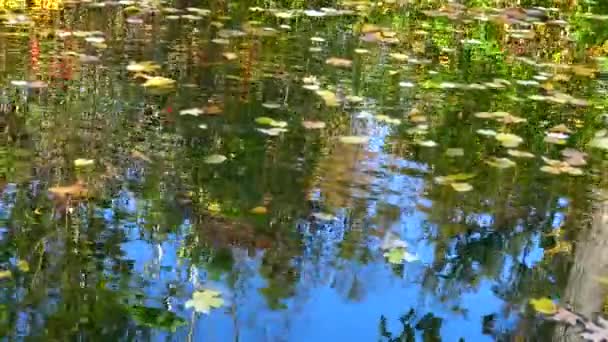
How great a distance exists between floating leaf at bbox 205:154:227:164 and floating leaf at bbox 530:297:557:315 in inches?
51.8

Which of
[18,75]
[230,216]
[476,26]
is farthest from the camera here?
[476,26]

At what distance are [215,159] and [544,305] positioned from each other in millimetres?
1380

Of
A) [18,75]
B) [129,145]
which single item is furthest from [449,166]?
[18,75]

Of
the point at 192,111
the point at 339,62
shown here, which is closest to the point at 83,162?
the point at 192,111

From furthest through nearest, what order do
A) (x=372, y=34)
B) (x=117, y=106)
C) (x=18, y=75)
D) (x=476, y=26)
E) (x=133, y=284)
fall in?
(x=476, y=26) < (x=372, y=34) < (x=18, y=75) < (x=117, y=106) < (x=133, y=284)

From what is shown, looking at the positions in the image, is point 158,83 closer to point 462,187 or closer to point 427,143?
point 427,143

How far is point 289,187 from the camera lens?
9.47 ft

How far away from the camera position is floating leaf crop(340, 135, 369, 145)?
3359 mm

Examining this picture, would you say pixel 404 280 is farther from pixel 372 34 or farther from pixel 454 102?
pixel 372 34

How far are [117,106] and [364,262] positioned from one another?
64.2 inches

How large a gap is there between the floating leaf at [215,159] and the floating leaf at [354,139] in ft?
1.92

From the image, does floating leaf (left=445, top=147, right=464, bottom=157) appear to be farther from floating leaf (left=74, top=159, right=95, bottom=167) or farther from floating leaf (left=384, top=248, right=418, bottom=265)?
floating leaf (left=74, top=159, right=95, bottom=167)

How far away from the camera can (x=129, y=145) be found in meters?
3.12

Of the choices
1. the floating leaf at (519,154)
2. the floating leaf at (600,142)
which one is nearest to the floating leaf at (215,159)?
the floating leaf at (519,154)
